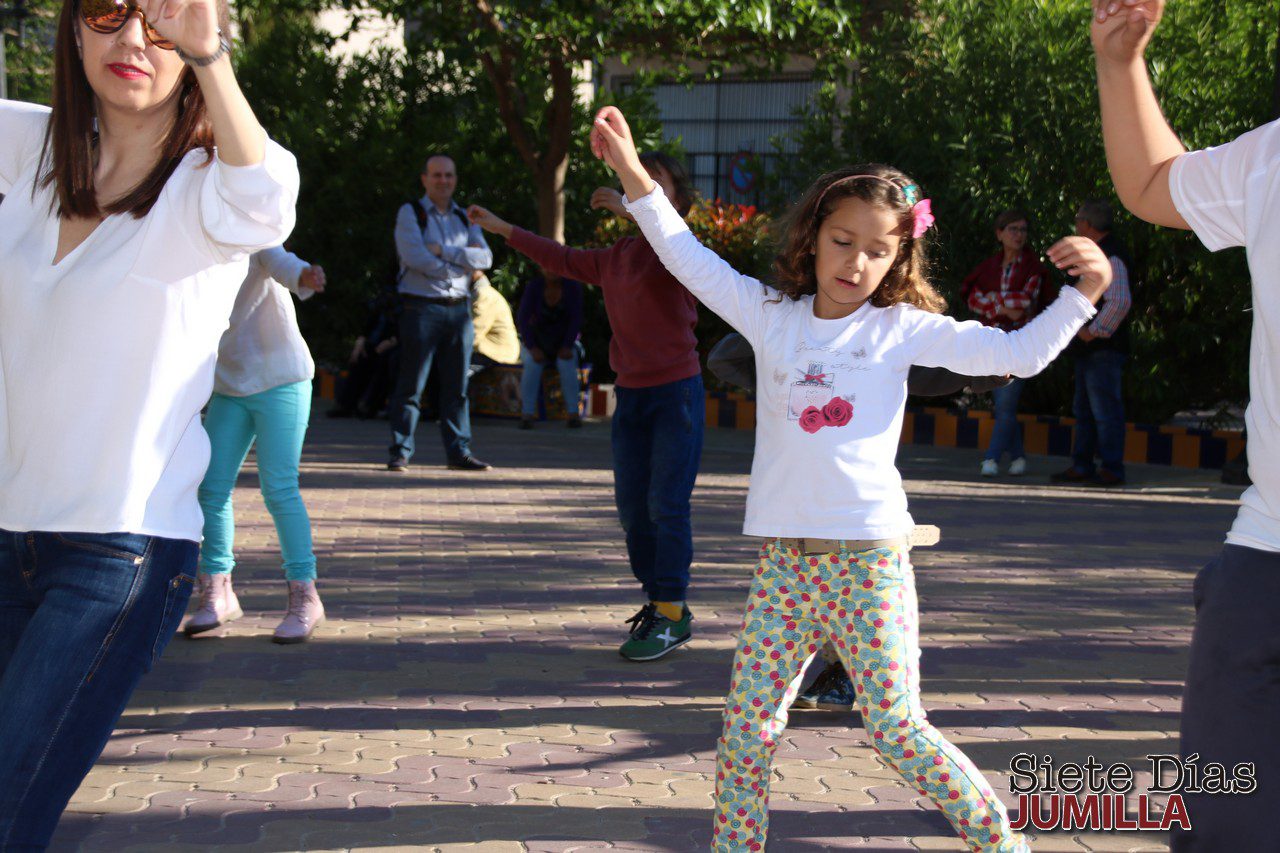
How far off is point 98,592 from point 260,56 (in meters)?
17.8

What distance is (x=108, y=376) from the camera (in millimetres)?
2525


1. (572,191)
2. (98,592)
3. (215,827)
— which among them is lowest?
(215,827)

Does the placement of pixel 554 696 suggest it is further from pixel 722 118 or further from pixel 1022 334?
pixel 722 118

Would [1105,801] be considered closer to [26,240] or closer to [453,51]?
[26,240]

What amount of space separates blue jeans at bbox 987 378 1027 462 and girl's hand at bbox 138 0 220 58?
9.55 meters

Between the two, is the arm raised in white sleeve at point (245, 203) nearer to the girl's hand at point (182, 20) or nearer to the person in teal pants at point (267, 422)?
the girl's hand at point (182, 20)

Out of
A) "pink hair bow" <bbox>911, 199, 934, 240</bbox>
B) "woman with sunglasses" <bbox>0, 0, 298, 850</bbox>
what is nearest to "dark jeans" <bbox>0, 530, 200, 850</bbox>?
"woman with sunglasses" <bbox>0, 0, 298, 850</bbox>

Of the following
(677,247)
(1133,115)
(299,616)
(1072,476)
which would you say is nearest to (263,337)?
(299,616)

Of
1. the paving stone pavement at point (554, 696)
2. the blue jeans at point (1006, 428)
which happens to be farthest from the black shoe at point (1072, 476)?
the paving stone pavement at point (554, 696)

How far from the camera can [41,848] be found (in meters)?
2.44

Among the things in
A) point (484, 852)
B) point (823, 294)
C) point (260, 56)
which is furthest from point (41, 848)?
point (260, 56)

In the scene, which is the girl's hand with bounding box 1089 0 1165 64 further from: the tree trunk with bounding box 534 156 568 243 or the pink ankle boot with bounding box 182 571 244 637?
the tree trunk with bounding box 534 156 568 243

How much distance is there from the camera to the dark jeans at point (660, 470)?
19.0 feet

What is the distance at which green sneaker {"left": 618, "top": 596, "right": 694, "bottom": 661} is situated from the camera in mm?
5773
